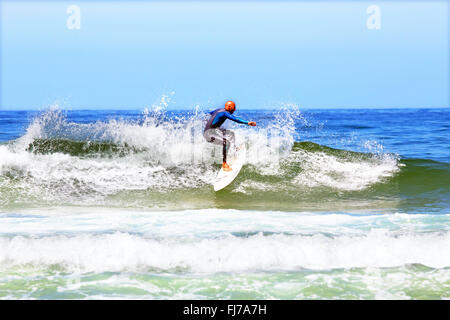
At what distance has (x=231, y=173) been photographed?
1176cm

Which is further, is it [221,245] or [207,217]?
[207,217]

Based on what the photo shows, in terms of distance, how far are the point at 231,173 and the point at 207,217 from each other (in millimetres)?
3386

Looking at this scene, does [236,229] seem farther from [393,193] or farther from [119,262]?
[393,193]

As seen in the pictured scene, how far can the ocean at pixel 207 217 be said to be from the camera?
5.75 m

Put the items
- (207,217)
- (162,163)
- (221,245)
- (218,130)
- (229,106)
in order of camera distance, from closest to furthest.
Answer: (221,245) → (207,217) → (229,106) → (218,130) → (162,163)

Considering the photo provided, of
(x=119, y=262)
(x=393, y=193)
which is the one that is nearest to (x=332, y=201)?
(x=393, y=193)

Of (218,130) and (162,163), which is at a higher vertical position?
(218,130)

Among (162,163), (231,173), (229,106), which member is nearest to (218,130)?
(229,106)

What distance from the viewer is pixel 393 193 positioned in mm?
11547

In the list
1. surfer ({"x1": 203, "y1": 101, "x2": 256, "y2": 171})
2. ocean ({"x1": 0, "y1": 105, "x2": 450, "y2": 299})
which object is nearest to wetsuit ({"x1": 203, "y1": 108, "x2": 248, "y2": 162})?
surfer ({"x1": 203, "y1": 101, "x2": 256, "y2": 171})

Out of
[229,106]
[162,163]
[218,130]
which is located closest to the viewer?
[229,106]

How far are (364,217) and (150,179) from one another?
18.1ft

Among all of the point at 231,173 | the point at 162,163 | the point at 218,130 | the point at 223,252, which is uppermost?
the point at 218,130

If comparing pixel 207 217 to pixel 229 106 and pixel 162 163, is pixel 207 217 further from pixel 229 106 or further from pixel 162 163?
pixel 162 163
